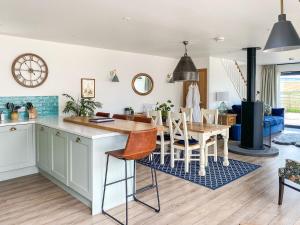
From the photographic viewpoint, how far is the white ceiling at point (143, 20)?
9.40 ft

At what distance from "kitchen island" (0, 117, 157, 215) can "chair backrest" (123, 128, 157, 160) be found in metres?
0.44

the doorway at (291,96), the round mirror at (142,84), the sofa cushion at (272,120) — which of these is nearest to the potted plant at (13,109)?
the round mirror at (142,84)

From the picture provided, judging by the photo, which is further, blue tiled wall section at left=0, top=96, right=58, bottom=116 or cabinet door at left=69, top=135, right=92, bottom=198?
blue tiled wall section at left=0, top=96, right=58, bottom=116

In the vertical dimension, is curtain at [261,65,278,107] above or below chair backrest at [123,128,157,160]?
above

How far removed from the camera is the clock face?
4.46 metres

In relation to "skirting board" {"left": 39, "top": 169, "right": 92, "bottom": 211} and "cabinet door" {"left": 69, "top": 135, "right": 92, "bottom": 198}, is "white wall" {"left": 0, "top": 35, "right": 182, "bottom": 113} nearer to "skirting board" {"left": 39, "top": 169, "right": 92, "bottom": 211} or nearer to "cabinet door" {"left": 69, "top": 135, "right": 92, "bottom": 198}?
"skirting board" {"left": 39, "top": 169, "right": 92, "bottom": 211}

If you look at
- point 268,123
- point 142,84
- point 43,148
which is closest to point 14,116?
point 43,148

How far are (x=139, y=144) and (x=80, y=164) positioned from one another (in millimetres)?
879

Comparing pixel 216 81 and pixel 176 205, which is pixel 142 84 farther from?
pixel 176 205

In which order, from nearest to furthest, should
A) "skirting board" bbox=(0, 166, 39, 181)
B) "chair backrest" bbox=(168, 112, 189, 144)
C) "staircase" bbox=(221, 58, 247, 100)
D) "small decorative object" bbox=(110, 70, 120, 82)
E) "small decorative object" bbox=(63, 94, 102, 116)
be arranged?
"skirting board" bbox=(0, 166, 39, 181) < "chair backrest" bbox=(168, 112, 189, 144) < "small decorative object" bbox=(63, 94, 102, 116) < "small decorative object" bbox=(110, 70, 120, 82) < "staircase" bbox=(221, 58, 247, 100)

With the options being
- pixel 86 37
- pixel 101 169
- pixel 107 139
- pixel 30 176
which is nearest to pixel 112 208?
pixel 101 169

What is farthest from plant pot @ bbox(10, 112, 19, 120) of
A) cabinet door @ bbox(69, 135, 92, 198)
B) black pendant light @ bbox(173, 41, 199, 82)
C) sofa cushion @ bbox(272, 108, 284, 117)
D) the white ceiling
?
sofa cushion @ bbox(272, 108, 284, 117)

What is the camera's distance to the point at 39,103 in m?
4.75

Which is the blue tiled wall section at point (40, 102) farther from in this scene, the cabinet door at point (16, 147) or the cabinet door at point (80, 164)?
the cabinet door at point (80, 164)
